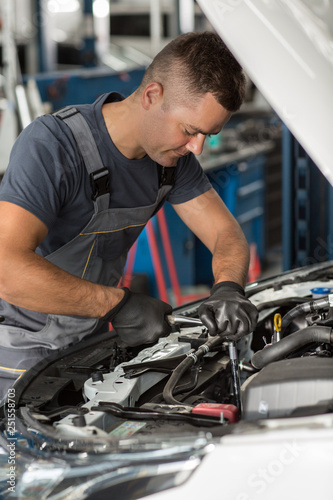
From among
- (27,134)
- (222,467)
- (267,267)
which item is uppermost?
(27,134)

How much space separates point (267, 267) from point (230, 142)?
50.9 inches

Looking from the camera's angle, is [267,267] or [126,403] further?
[267,267]

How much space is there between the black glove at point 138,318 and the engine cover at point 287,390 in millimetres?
479

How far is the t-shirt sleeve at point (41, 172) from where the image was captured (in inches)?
64.6

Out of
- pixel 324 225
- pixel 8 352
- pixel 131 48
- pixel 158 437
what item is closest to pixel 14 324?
pixel 8 352

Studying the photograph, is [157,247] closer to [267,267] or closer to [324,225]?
[324,225]

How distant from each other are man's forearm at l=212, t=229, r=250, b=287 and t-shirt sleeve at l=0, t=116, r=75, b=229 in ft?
1.80

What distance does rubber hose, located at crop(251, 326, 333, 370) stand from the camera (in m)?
1.56

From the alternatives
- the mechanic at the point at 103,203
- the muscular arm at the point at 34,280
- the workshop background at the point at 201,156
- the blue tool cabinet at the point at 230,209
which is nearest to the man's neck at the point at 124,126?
the mechanic at the point at 103,203

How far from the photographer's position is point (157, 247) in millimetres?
4762

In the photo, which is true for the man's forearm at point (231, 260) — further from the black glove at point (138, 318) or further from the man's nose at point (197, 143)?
the man's nose at point (197, 143)

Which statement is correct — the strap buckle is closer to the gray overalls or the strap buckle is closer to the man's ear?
the gray overalls

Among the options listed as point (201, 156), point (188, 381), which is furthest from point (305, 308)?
point (201, 156)

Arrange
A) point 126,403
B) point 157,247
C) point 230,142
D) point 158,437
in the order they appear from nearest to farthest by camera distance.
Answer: point 158,437
point 126,403
point 157,247
point 230,142
